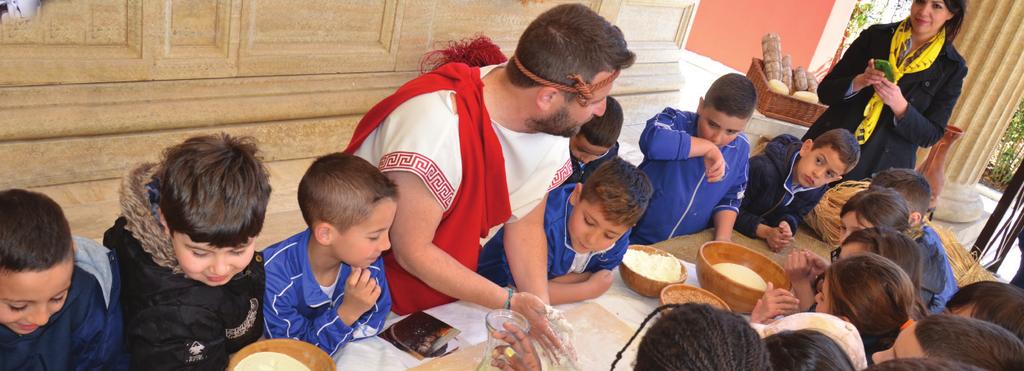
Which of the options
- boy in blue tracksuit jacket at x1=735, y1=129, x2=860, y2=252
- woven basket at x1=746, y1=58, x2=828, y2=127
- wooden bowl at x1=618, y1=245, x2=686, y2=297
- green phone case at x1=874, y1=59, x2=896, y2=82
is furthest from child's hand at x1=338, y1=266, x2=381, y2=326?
woven basket at x1=746, y1=58, x2=828, y2=127

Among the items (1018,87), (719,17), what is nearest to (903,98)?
(1018,87)

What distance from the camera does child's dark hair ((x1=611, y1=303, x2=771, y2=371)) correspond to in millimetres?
1106

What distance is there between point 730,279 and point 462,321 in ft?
2.86

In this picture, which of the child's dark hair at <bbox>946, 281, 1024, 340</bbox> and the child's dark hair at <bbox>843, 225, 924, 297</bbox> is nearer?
the child's dark hair at <bbox>946, 281, 1024, 340</bbox>

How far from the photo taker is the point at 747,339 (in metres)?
1.16

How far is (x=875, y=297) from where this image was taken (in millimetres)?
2014

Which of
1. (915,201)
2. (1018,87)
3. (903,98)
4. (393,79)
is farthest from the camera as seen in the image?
(1018,87)

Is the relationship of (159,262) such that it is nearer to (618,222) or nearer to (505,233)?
(505,233)

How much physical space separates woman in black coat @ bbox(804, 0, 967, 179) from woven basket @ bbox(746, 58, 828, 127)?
28.4 inches

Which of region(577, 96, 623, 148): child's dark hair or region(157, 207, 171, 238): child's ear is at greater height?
region(577, 96, 623, 148): child's dark hair

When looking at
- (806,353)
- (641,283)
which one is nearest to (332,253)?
(641,283)

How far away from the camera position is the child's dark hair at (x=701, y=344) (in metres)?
1.11

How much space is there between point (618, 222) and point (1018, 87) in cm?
495

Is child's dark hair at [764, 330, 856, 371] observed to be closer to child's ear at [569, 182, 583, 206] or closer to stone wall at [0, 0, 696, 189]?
child's ear at [569, 182, 583, 206]
